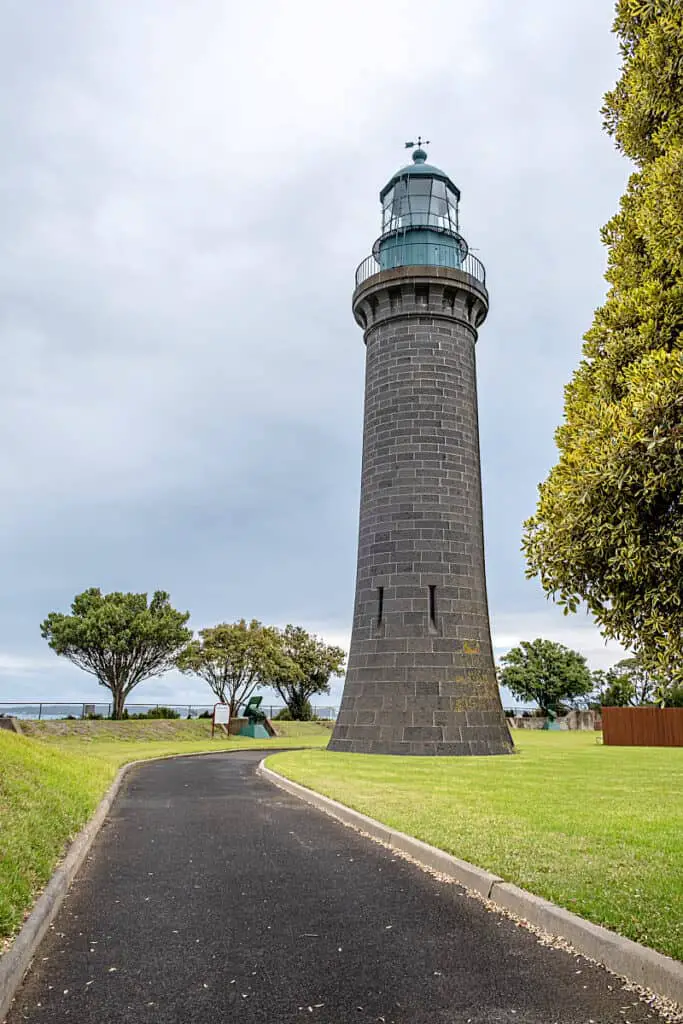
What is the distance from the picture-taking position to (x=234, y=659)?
49.8 m

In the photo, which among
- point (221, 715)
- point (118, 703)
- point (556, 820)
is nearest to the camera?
point (556, 820)

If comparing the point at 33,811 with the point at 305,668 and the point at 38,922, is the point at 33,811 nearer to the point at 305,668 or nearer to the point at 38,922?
the point at 38,922

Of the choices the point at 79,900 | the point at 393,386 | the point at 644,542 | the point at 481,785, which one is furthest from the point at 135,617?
the point at 644,542

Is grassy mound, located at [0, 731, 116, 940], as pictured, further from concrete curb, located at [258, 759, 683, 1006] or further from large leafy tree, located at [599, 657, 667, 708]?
large leafy tree, located at [599, 657, 667, 708]

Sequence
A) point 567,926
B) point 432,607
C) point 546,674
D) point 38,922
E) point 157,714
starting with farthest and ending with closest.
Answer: point 546,674, point 157,714, point 432,607, point 38,922, point 567,926

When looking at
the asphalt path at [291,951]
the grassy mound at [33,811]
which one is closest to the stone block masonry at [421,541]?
the grassy mound at [33,811]

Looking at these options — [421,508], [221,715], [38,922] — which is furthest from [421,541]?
[221,715]

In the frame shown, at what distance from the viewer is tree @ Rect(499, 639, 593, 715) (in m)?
66.8

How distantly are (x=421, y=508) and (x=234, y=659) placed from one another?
29576 millimetres

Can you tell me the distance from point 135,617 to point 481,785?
34334 mm

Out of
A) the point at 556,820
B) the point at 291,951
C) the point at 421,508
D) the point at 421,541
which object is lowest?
the point at 291,951

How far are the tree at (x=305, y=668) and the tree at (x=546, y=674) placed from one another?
18.5 meters

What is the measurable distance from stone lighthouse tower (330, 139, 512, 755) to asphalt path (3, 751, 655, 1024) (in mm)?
13211

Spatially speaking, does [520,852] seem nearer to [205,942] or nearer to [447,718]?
[205,942]
